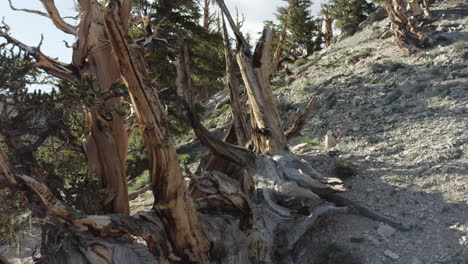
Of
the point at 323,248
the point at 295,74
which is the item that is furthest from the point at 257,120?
the point at 295,74

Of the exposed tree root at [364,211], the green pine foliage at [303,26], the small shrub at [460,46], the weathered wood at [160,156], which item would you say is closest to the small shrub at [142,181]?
the exposed tree root at [364,211]

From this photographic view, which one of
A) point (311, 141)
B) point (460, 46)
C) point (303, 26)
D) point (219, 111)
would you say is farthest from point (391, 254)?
point (303, 26)

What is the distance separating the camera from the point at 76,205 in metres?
4.32

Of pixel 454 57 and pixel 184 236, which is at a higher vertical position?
pixel 454 57

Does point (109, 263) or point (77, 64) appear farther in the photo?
point (77, 64)

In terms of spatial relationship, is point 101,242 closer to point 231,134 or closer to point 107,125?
point 107,125

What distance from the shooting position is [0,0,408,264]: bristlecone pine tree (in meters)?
3.38

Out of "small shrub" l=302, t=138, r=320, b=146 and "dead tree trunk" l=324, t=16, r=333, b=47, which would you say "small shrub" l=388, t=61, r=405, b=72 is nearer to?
"small shrub" l=302, t=138, r=320, b=146

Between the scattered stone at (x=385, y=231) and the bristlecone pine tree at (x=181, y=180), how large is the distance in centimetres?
11

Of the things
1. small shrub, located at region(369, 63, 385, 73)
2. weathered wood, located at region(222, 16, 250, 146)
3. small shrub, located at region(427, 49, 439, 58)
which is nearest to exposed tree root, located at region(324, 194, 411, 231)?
weathered wood, located at region(222, 16, 250, 146)

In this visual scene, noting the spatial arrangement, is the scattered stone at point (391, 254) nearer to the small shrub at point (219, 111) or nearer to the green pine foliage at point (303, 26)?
the small shrub at point (219, 111)

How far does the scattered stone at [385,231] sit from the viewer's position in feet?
14.6

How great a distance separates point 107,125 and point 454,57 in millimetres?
8354

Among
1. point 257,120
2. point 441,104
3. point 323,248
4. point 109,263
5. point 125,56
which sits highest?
point 125,56
